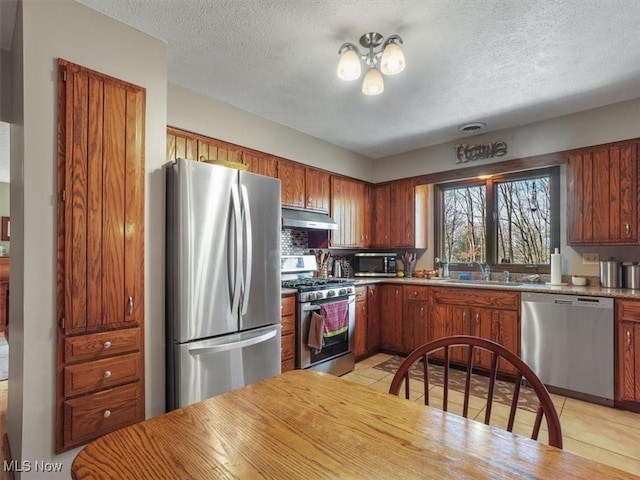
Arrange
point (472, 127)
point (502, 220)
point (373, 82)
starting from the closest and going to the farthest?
point (373, 82) < point (472, 127) < point (502, 220)

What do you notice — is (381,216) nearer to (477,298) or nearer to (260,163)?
(477,298)

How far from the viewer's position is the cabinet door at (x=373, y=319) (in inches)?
159

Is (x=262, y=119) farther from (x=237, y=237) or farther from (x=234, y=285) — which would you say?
(x=234, y=285)

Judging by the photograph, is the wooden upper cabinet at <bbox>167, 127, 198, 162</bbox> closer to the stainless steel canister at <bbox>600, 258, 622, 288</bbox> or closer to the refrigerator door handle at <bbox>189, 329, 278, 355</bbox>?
the refrigerator door handle at <bbox>189, 329, 278, 355</bbox>

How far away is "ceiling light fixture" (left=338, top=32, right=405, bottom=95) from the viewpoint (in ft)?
5.88

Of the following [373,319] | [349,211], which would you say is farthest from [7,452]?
[349,211]

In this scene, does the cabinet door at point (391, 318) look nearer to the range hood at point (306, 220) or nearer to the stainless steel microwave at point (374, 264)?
the stainless steel microwave at point (374, 264)

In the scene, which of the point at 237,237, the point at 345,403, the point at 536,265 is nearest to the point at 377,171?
the point at 536,265

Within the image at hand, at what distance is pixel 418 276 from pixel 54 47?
411cm

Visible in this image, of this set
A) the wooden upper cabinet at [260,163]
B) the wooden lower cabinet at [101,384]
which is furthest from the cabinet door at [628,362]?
the wooden lower cabinet at [101,384]

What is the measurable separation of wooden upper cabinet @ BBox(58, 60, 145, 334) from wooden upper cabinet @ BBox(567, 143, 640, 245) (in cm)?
370

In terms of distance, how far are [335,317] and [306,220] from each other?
1.05 m

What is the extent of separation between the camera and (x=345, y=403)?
1.03 metres

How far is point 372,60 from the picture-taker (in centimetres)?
220
